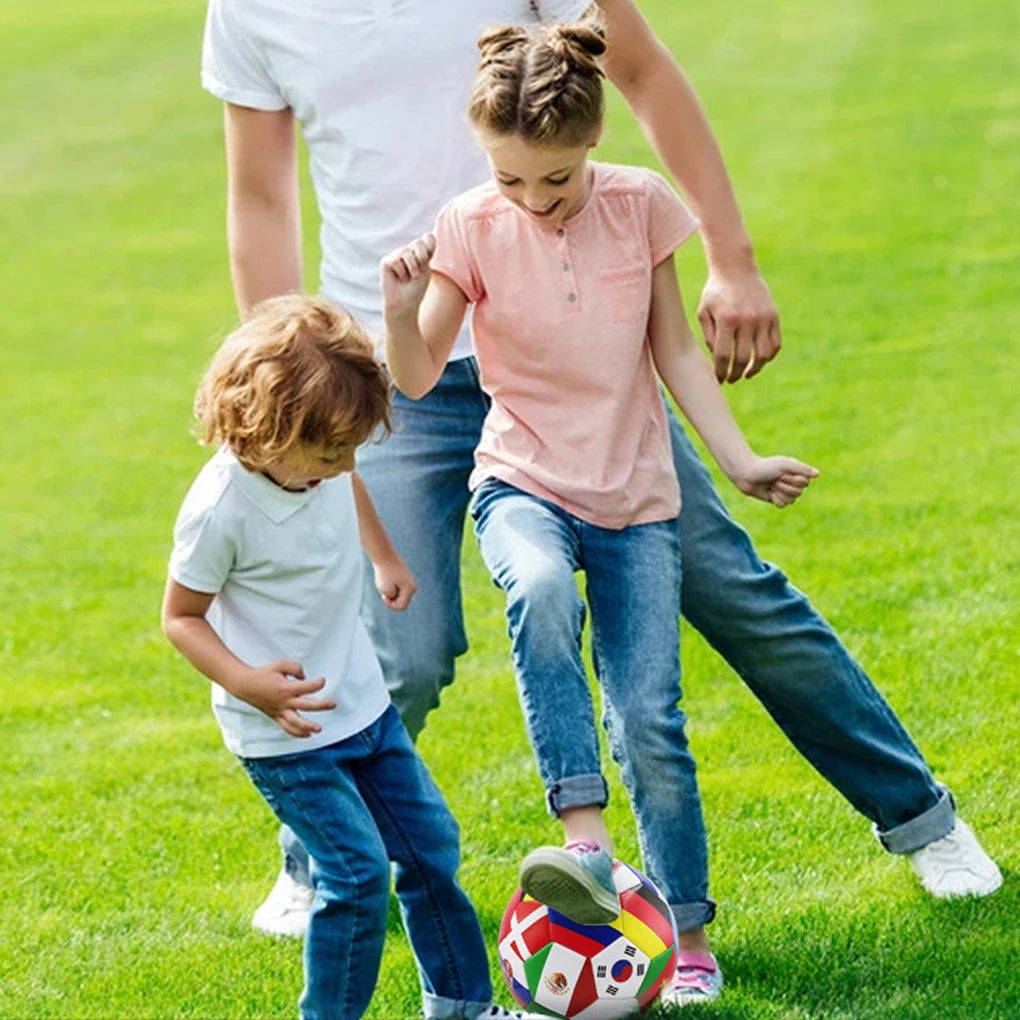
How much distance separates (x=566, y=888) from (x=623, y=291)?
1291 mm

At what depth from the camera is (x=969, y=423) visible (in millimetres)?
10242

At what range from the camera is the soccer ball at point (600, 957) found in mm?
4430

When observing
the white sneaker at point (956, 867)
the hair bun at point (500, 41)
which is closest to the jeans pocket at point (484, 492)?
the hair bun at point (500, 41)

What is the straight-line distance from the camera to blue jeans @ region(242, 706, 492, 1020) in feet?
13.9

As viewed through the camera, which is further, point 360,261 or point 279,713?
point 360,261

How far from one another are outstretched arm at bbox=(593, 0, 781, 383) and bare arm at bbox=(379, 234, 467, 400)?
1.93ft

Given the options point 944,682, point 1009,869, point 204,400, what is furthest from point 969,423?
point 204,400

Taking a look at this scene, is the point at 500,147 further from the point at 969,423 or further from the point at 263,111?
the point at 969,423

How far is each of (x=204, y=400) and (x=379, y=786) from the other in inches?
33.8

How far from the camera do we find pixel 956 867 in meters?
5.10

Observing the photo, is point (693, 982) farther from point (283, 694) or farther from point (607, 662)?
point (283, 694)

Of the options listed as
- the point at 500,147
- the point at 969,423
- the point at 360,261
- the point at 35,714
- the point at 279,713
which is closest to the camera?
the point at 279,713

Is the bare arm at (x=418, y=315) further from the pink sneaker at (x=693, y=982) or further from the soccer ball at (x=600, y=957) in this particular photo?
the pink sneaker at (x=693, y=982)

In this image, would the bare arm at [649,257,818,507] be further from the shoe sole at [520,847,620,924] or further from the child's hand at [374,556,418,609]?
the shoe sole at [520,847,620,924]
